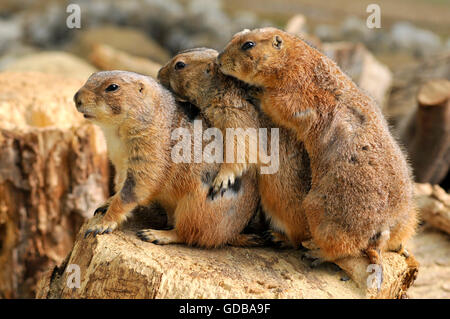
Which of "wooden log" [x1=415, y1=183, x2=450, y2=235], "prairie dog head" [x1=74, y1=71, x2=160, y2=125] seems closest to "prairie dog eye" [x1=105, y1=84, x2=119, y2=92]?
"prairie dog head" [x1=74, y1=71, x2=160, y2=125]

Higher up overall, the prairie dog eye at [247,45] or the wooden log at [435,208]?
the prairie dog eye at [247,45]

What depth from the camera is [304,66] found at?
4.20 m

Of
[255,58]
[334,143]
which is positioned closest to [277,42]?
[255,58]

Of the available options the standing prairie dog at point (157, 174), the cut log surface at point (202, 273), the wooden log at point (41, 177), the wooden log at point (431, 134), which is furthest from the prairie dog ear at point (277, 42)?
the wooden log at point (431, 134)

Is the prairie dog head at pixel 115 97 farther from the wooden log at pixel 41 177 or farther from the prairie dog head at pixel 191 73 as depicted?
the wooden log at pixel 41 177

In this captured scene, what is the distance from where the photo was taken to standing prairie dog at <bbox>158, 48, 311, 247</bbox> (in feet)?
13.9

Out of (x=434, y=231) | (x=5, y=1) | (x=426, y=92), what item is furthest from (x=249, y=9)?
(x=434, y=231)

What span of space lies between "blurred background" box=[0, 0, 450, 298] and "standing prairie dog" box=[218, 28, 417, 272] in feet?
2.06

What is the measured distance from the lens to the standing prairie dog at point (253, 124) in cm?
422

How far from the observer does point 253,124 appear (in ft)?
13.8

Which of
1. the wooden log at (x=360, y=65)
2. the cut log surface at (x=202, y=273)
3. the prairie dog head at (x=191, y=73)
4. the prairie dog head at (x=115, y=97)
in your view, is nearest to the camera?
the cut log surface at (x=202, y=273)

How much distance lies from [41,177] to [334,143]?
361 cm

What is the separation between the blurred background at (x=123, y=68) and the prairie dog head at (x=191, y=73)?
36.0 inches

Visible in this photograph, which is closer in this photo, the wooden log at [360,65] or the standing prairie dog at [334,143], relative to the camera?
the standing prairie dog at [334,143]
